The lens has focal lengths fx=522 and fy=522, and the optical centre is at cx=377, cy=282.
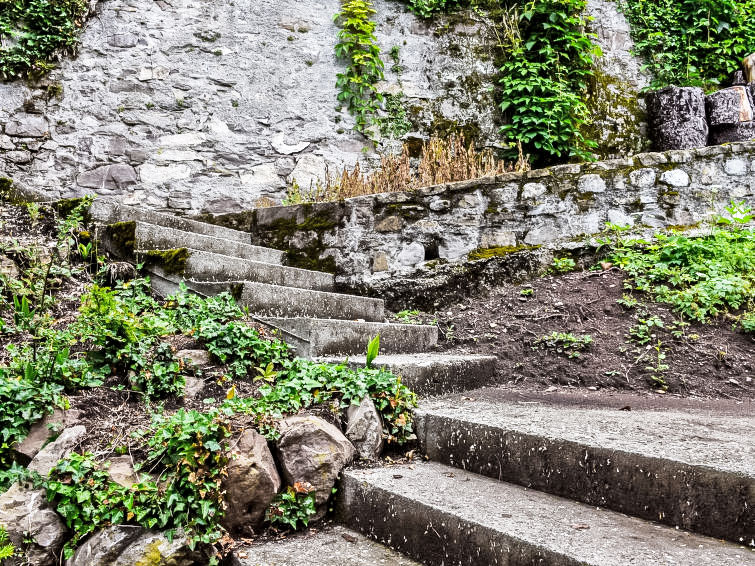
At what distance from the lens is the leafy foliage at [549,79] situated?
5.74m

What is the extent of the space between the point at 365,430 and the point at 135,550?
870 millimetres

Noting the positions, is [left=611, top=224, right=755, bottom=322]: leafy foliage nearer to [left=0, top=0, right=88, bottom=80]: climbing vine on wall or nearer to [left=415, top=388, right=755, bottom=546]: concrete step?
[left=415, top=388, right=755, bottom=546]: concrete step

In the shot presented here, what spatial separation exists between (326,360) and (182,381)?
697mm

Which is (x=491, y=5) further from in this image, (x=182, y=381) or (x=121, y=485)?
(x=121, y=485)

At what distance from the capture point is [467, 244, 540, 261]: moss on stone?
385cm

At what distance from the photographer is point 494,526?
146cm

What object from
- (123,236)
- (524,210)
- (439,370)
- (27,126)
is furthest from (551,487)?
(27,126)

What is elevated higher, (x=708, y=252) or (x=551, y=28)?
(x=551, y=28)

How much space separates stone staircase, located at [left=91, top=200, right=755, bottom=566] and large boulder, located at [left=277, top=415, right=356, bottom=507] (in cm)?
7

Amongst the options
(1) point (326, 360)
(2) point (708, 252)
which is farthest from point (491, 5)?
(1) point (326, 360)

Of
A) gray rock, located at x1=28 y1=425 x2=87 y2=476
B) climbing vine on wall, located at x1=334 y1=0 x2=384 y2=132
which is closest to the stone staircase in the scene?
gray rock, located at x1=28 y1=425 x2=87 y2=476

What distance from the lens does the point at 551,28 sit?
238 inches

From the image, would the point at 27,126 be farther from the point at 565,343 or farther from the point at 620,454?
the point at 620,454

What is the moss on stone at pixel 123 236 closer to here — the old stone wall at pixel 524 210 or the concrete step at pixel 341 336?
the concrete step at pixel 341 336
